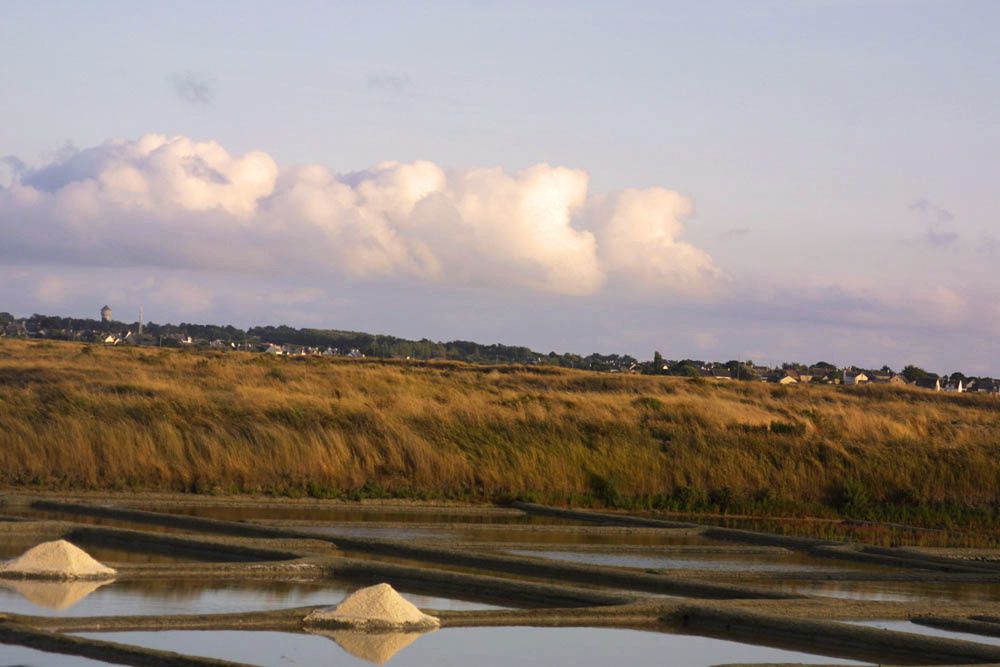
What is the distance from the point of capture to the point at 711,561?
1366 cm

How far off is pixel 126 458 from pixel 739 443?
910cm

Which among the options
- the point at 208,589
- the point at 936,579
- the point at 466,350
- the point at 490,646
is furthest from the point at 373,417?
the point at 466,350

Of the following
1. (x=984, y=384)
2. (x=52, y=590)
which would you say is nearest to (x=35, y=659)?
(x=52, y=590)

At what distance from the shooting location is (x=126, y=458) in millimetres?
18031

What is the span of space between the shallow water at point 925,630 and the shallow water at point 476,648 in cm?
143

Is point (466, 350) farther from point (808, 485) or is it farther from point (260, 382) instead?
point (808, 485)

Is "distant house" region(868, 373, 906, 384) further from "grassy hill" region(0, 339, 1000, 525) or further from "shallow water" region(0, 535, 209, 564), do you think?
"shallow water" region(0, 535, 209, 564)

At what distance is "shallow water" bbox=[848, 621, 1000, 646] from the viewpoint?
943 centimetres

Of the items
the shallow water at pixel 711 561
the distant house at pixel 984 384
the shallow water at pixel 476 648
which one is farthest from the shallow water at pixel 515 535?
the distant house at pixel 984 384

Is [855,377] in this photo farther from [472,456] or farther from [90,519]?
[90,519]

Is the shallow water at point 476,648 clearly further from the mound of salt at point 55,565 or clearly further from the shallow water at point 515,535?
the shallow water at point 515,535

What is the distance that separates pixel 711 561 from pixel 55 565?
637 centimetres

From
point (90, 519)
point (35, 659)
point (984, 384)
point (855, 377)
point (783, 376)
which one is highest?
point (984, 384)

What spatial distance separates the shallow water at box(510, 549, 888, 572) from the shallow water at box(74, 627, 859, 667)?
12.6 ft
